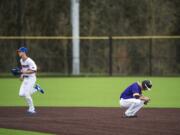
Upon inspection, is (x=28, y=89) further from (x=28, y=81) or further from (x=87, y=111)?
(x=87, y=111)

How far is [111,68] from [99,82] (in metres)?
5.65

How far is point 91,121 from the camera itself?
56.6 feet

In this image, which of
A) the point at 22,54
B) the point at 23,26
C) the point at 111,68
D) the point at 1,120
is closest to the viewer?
the point at 1,120

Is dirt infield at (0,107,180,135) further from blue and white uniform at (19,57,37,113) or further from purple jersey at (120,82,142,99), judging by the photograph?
purple jersey at (120,82,142,99)

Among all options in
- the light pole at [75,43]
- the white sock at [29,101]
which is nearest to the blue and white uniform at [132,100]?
the white sock at [29,101]

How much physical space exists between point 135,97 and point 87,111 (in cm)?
296

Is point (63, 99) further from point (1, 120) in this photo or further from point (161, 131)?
point (161, 131)

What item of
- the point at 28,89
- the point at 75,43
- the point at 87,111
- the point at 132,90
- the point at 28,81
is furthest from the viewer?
the point at 75,43

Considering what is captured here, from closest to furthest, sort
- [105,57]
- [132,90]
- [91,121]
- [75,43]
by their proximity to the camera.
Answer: [91,121], [132,90], [75,43], [105,57]

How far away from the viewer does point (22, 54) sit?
19016mm

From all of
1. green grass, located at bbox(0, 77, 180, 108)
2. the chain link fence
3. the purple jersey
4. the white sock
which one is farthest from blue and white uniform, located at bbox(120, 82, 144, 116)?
the chain link fence

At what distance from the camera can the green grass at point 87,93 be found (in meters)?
23.3

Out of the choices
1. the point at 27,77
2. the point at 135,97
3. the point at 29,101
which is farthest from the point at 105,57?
the point at 135,97

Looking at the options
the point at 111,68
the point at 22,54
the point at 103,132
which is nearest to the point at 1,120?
the point at 22,54
